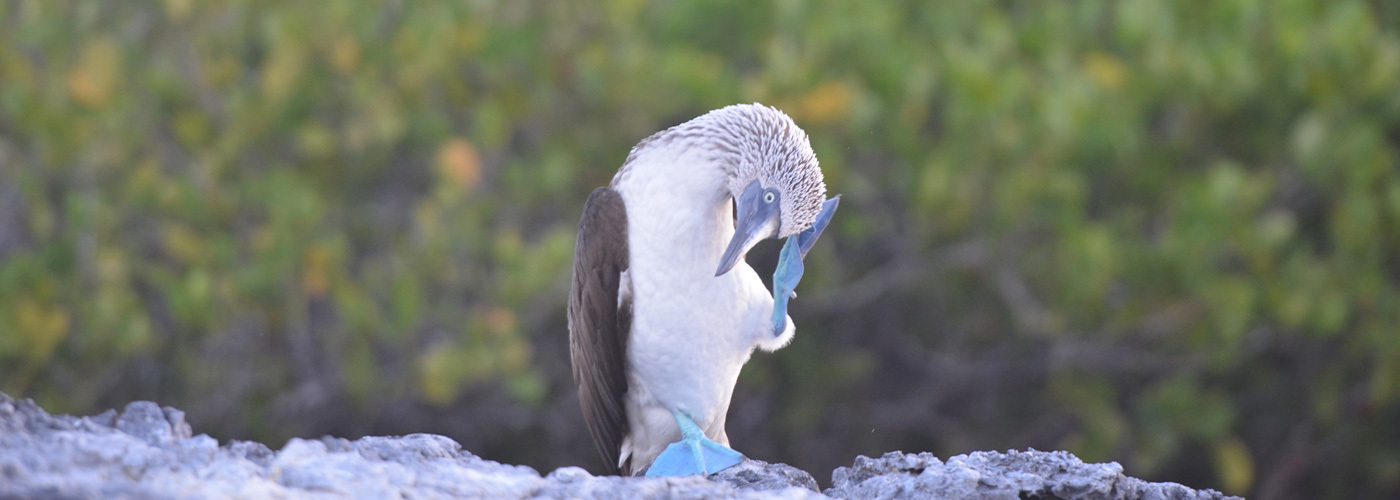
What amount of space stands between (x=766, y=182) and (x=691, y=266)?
31 cm

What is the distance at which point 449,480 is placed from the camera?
241 cm

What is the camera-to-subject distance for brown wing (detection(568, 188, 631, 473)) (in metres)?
3.51

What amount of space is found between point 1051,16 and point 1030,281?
1290 mm

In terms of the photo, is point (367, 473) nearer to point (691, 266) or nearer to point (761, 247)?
point (691, 266)

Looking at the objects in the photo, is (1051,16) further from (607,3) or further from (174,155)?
(174,155)

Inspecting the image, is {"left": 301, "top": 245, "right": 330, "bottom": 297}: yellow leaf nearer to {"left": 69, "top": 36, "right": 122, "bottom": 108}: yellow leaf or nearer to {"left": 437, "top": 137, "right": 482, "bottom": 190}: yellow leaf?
{"left": 437, "top": 137, "right": 482, "bottom": 190}: yellow leaf

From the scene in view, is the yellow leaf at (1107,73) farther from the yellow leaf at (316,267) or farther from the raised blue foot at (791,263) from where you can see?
the yellow leaf at (316,267)

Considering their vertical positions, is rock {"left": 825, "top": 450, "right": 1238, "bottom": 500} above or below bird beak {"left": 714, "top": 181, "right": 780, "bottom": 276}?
below

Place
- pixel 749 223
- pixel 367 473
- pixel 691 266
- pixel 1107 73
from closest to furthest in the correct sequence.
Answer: pixel 367 473
pixel 749 223
pixel 691 266
pixel 1107 73

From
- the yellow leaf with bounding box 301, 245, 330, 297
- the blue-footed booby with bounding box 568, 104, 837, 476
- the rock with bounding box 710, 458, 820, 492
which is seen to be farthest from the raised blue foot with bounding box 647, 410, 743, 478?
the yellow leaf with bounding box 301, 245, 330, 297

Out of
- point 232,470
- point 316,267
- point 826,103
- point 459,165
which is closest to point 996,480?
point 232,470

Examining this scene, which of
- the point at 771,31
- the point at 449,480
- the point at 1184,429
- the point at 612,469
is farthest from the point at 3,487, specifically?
the point at 1184,429

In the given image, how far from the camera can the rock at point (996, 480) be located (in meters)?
2.67

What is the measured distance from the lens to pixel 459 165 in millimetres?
5379
